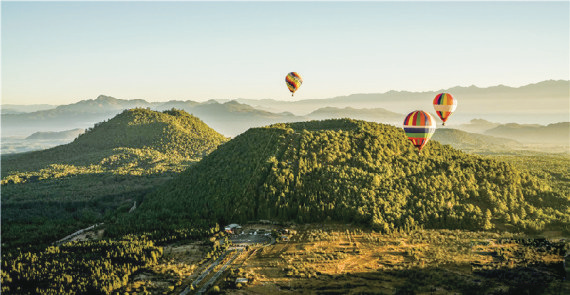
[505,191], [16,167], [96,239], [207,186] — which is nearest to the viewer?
[96,239]

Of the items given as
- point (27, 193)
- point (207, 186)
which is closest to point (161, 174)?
point (27, 193)

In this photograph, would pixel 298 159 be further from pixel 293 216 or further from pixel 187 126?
pixel 187 126

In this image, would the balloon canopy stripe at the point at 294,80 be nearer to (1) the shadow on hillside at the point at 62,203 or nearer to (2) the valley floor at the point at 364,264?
Result: (2) the valley floor at the point at 364,264

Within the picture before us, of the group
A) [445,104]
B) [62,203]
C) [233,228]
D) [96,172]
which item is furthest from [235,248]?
[96,172]

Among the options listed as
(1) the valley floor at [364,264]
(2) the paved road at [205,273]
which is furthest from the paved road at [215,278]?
(2) the paved road at [205,273]

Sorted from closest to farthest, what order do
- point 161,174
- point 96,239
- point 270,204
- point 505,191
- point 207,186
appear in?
point 96,239 → point 270,204 → point 505,191 → point 207,186 → point 161,174

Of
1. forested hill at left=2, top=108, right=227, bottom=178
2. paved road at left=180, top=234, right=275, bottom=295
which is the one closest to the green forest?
paved road at left=180, top=234, right=275, bottom=295

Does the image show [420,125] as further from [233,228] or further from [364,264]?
[233,228]
